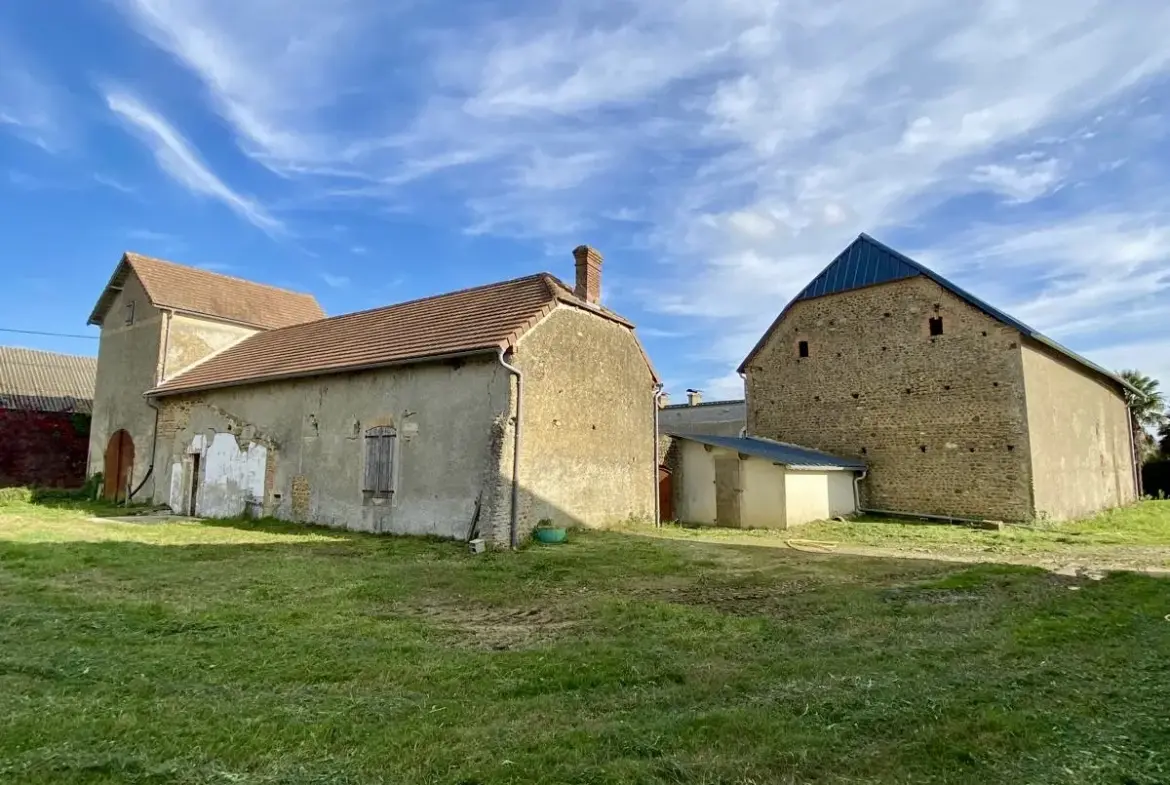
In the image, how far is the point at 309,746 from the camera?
11.4 feet

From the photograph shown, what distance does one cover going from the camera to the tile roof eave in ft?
39.7

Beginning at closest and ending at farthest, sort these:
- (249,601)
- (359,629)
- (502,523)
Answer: (359,629)
(249,601)
(502,523)

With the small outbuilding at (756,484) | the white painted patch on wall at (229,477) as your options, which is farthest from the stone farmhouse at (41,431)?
the small outbuilding at (756,484)

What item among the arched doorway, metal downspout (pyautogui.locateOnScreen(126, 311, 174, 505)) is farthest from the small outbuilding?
the arched doorway

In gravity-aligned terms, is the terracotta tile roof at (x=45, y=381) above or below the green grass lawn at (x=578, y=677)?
above

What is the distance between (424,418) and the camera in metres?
13.0

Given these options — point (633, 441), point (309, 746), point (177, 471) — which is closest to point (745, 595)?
point (309, 746)

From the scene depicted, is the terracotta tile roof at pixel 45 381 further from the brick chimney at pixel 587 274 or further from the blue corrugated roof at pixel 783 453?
the blue corrugated roof at pixel 783 453

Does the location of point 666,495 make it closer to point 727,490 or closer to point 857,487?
point 727,490

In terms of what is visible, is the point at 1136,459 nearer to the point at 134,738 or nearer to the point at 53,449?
the point at 134,738

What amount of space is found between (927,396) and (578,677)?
54.7 feet

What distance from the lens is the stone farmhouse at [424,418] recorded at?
12.2m

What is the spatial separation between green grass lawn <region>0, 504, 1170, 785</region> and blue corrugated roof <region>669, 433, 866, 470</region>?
7164 millimetres

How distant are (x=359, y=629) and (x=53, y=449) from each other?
1033 inches
